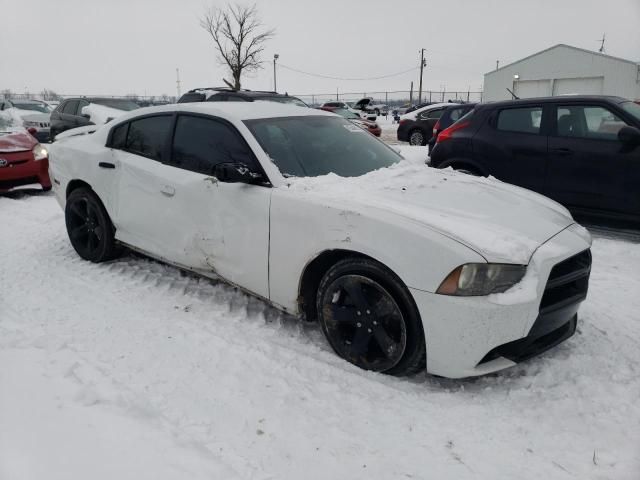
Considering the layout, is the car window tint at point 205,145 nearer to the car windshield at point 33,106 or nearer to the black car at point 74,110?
the black car at point 74,110

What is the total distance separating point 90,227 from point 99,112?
8731 millimetres

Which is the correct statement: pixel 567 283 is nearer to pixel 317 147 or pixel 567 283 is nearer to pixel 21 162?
pixel 317 147

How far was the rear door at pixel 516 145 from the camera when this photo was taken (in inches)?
228

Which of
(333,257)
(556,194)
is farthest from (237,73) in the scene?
(333,257)

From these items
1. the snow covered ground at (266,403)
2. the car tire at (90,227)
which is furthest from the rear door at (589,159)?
the car tire at (90,227)

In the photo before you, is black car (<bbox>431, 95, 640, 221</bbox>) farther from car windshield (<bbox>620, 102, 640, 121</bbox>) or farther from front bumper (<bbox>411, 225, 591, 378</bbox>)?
front bumper (<bbox>411, 225, 591, 378</bbox>)

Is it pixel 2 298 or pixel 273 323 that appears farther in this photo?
pixel 2 298

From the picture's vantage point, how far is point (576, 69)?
31781 mm

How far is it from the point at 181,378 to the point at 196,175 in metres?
1.51

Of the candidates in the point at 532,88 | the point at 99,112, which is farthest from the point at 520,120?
the point at 532,88

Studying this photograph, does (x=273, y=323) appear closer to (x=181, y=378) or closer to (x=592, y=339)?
(x=181, y=378)

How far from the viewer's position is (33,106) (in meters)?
21.0

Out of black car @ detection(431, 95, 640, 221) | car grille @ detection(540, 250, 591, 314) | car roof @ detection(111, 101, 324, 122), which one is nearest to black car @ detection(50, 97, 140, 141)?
car roof @ detection(111, 101, 324, 122)

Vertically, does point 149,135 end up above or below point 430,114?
below
